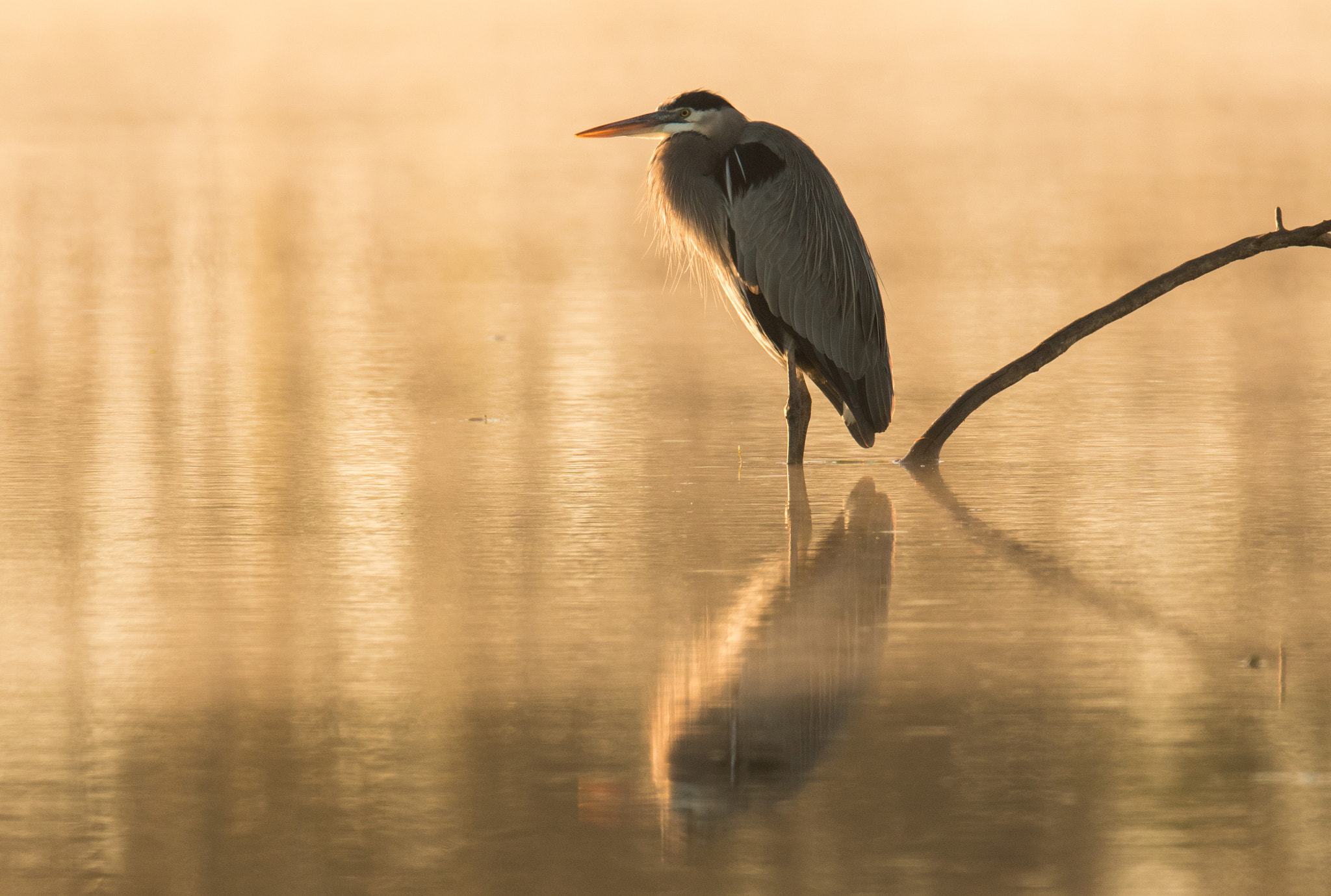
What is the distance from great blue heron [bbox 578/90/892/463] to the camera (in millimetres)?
7148

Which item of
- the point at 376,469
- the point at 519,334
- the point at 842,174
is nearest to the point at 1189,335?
the point at 519,334

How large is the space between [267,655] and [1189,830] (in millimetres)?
2140

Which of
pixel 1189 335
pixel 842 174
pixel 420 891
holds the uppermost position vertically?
pixel 842 174

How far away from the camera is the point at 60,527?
5.86 m

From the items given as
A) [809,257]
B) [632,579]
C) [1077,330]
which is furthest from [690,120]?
[632,579]

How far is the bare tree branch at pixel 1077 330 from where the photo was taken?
6941mm

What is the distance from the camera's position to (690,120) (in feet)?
23.6

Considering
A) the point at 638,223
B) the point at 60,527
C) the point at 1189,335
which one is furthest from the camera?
the point at 638,223

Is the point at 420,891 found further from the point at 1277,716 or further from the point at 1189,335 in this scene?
the point at 1189,335

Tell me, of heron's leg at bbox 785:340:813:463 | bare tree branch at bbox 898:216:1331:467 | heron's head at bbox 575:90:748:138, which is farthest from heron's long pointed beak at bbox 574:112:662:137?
bare tree branch at bbox 898:216:1331:467

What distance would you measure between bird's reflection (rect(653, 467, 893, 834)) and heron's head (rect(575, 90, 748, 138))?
2043mm

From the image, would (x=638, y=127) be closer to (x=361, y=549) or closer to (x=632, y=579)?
(x=361, y=549)

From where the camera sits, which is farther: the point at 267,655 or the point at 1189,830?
the point at 267,655

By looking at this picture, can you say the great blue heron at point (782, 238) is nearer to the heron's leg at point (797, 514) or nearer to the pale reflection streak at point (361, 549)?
the heron's leg at point (797, 514)
